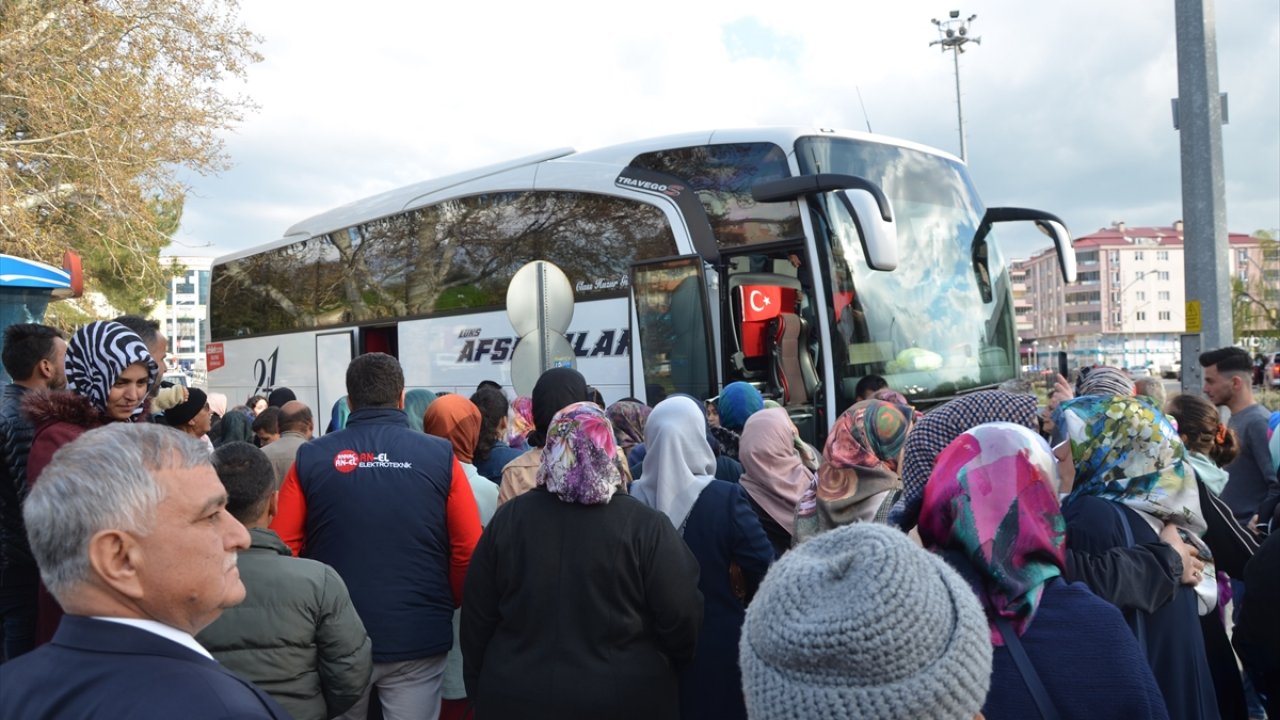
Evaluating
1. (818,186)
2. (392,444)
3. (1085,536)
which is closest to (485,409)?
(392,444)

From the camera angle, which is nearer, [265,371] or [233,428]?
[233,428]

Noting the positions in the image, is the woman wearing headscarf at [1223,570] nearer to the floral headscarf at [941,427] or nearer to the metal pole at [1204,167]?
the floral headscarf at [941,427]

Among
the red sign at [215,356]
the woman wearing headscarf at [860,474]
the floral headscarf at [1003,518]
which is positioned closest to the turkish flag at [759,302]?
the woman wearing headscarf at [860,474]

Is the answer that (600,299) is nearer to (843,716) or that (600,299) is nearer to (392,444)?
(392,444)

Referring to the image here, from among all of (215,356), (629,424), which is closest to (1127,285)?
(215,356)

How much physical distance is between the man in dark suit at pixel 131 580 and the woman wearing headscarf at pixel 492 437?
12.7 feet

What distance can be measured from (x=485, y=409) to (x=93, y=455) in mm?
4175

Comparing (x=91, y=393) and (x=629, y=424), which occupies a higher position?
(x=91, y=393)

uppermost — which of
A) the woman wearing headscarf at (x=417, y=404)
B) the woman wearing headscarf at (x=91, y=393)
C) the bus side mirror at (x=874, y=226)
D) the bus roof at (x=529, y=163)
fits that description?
the bus roof at (x=529, y=163)

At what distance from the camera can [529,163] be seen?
42.7 ft

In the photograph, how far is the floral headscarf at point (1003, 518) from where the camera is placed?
2279mm

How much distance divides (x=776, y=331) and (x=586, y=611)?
22.7 ft

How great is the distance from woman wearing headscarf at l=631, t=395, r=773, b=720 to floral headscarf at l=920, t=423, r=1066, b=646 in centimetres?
155

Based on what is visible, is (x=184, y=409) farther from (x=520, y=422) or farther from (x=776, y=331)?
(x=776, y=331)
